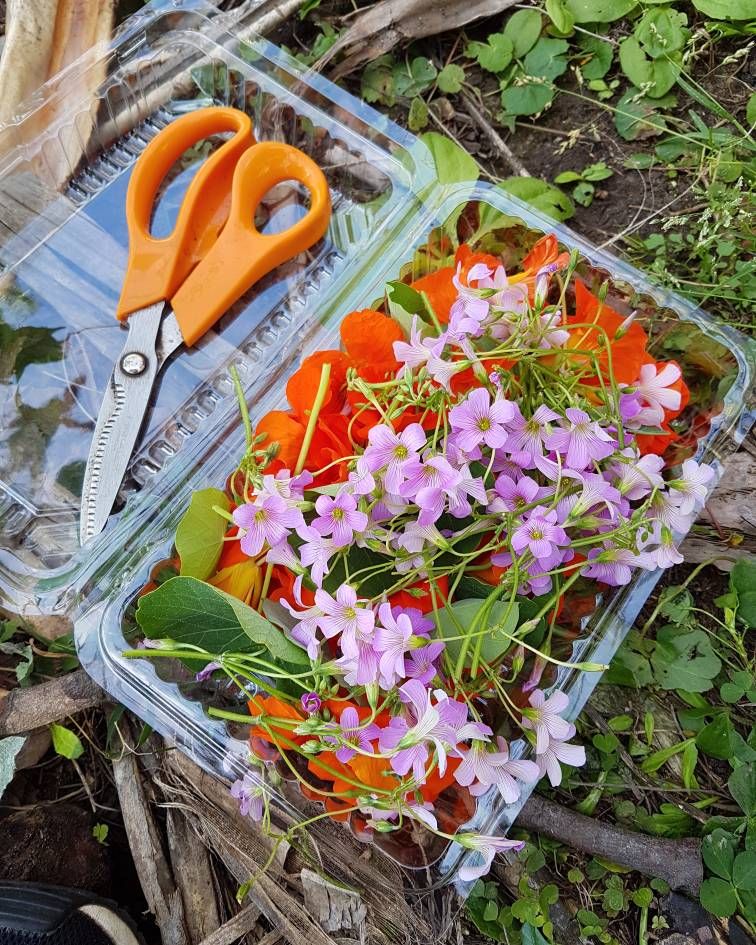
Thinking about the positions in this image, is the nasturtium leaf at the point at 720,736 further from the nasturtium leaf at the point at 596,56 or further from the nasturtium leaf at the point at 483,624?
the nasturtium leaf at the point at 596,56

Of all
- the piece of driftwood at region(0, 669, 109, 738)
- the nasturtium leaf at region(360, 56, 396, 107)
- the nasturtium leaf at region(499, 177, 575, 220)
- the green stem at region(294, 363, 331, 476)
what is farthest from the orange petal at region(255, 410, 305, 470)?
the nasturtium leaf at region(360, 56, 396, 107)

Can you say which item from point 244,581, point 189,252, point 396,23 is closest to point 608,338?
point 244,581

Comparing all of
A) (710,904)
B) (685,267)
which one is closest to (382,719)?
(710,904)

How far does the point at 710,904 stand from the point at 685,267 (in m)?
0.92

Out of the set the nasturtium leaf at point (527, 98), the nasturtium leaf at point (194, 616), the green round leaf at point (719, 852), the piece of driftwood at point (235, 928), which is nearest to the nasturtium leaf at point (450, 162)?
the nasturtium leaf at point (527, 98)

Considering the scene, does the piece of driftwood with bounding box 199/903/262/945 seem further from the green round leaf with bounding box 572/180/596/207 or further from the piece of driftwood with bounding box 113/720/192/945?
the green round leaf with bounding box 572/180/596/207

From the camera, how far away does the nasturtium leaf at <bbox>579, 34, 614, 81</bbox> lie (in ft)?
4.68

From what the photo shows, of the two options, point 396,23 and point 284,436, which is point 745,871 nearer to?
point 284,436

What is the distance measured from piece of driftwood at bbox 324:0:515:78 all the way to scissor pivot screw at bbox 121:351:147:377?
618 millimetres

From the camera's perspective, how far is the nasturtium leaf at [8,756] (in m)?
1.23

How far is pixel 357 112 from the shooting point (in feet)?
4.41

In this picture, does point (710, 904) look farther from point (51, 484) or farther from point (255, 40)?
point (255, 40)

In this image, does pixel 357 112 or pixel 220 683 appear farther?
pixel 357 112

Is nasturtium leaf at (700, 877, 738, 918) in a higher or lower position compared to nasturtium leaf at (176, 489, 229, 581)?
lower
